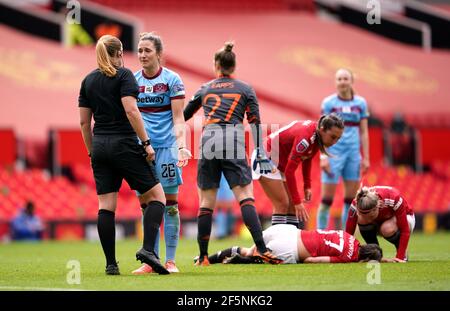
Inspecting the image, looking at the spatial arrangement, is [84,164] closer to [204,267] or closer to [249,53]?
[249,53]

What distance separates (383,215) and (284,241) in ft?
3.42

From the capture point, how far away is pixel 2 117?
84.3 ft

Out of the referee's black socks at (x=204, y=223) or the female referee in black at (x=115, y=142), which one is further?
the referee's black socks at (x=204, y=223)

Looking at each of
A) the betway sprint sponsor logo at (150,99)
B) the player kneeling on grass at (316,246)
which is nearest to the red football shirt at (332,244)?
the player kneeling on grass at (316,246)

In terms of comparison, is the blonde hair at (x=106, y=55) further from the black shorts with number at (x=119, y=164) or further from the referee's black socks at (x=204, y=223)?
the referee's black socks at (x=204, y=223)

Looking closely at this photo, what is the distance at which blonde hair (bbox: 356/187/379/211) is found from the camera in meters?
9.73

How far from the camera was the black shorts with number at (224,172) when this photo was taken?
32.0 feet

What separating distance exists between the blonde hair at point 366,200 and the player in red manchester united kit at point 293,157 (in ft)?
1.99

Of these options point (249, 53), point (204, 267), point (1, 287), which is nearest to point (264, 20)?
point (249, 53)

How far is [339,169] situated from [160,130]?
13.9 ft

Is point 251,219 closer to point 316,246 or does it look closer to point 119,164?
point 316,246
